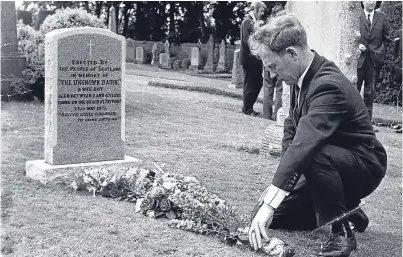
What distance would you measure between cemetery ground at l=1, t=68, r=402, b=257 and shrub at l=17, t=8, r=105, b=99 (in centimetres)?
115

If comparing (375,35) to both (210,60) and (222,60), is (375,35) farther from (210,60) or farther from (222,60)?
(210,60)

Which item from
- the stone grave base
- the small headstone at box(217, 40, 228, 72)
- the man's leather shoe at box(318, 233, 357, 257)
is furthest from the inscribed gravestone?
the small headstone at box(217, 40, 228, 72)

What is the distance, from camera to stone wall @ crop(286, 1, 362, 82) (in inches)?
293

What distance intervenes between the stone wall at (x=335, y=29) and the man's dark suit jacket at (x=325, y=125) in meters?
3.76

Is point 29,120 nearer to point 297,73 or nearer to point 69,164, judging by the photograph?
point 69,164

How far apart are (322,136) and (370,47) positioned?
8.24 m

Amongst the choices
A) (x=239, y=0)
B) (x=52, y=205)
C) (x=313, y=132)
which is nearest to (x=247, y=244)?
(x=313, y=132)

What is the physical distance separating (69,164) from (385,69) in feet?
42.6

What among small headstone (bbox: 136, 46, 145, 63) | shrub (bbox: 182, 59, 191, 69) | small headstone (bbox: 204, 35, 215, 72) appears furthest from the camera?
small headstone (bbox: 136, 46, 145, 63)

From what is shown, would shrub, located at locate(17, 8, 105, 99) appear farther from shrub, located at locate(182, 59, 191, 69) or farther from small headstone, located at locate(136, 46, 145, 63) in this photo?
small headstone, located at locate(136, 46, 145, 63)

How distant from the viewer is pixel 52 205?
482 centimetres

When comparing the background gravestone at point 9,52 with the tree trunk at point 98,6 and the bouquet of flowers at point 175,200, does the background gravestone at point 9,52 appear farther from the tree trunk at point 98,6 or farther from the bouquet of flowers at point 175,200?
the tree trunk at point 98,6

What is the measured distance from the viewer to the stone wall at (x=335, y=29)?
7445 mm

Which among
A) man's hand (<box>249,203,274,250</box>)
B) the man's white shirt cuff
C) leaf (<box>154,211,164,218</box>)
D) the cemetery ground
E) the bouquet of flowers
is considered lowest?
the cemetery ground
